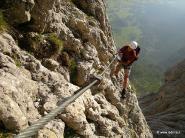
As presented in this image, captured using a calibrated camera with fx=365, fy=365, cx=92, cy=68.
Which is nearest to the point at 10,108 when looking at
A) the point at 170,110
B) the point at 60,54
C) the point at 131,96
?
the point at 60,54

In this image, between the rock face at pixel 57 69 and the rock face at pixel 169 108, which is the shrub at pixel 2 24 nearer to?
the rock face at pixel 57 69

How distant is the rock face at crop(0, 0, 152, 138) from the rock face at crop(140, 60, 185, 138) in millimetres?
25051

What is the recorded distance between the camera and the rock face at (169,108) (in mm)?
45125

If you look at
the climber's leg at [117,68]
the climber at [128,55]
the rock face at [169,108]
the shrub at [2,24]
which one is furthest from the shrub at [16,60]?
the rock face at [169,108]

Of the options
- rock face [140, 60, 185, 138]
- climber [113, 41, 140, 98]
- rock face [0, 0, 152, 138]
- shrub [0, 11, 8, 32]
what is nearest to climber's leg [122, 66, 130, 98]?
climber [113, 41, 140, 98]

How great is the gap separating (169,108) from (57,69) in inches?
1749

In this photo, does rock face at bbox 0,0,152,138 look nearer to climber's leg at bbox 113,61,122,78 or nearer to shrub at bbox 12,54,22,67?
shrub at bbox 12,54,22,67

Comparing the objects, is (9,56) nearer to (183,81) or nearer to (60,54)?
(60,54)

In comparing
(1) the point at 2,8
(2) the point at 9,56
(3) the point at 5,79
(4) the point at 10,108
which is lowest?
(4) the point at 10,108

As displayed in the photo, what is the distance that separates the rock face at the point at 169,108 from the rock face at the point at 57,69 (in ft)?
82.2

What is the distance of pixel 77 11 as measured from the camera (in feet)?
61.0

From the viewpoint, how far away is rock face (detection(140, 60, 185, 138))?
45.1m

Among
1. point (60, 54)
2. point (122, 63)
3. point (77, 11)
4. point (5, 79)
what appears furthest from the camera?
point (122, 63)

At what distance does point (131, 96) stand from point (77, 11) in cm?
703
